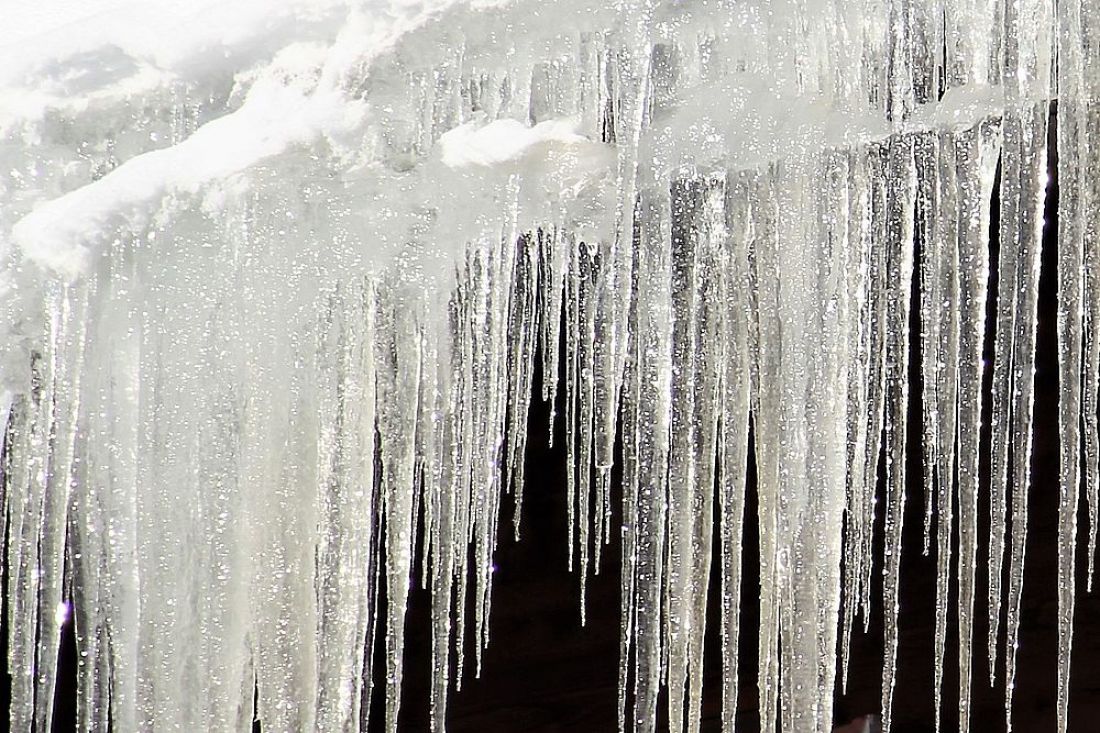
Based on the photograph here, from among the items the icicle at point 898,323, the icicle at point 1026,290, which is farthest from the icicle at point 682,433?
the icicle at point 1026,290

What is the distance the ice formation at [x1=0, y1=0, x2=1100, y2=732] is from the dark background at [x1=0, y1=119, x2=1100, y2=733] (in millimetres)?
993

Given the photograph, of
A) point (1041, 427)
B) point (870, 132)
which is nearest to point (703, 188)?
point (870, 132)

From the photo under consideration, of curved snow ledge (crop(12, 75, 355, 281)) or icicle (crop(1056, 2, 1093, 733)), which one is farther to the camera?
icicle (crop(1056, 2, 1093, 733))

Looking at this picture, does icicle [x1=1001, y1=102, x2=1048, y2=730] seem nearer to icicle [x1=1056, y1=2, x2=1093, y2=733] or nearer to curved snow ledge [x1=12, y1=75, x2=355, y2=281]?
icicle [x1=1056, y1=2, x2=1093, y2=733]

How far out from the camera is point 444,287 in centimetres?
99

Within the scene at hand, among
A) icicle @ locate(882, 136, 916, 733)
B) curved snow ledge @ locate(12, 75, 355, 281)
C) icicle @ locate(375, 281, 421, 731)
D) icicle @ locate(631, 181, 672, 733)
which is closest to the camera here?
curved snow ledge @ locate(12, 75, 355, 281)

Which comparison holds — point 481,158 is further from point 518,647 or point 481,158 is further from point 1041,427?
point 1041,427

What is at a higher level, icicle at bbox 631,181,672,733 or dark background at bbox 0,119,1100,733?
icicle at bbox 631,181,672,733

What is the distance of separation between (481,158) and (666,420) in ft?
1.20

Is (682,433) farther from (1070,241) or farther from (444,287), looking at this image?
(1070,241)

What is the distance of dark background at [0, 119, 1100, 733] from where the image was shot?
7.41 feet

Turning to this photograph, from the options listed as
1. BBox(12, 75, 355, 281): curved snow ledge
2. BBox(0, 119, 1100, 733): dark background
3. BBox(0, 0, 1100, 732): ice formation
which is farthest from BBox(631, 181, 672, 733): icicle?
BBox(0, 119, 1100, 733): dark background

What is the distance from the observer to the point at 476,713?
225cm

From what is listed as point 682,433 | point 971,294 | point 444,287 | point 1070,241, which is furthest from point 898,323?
point 444,287
